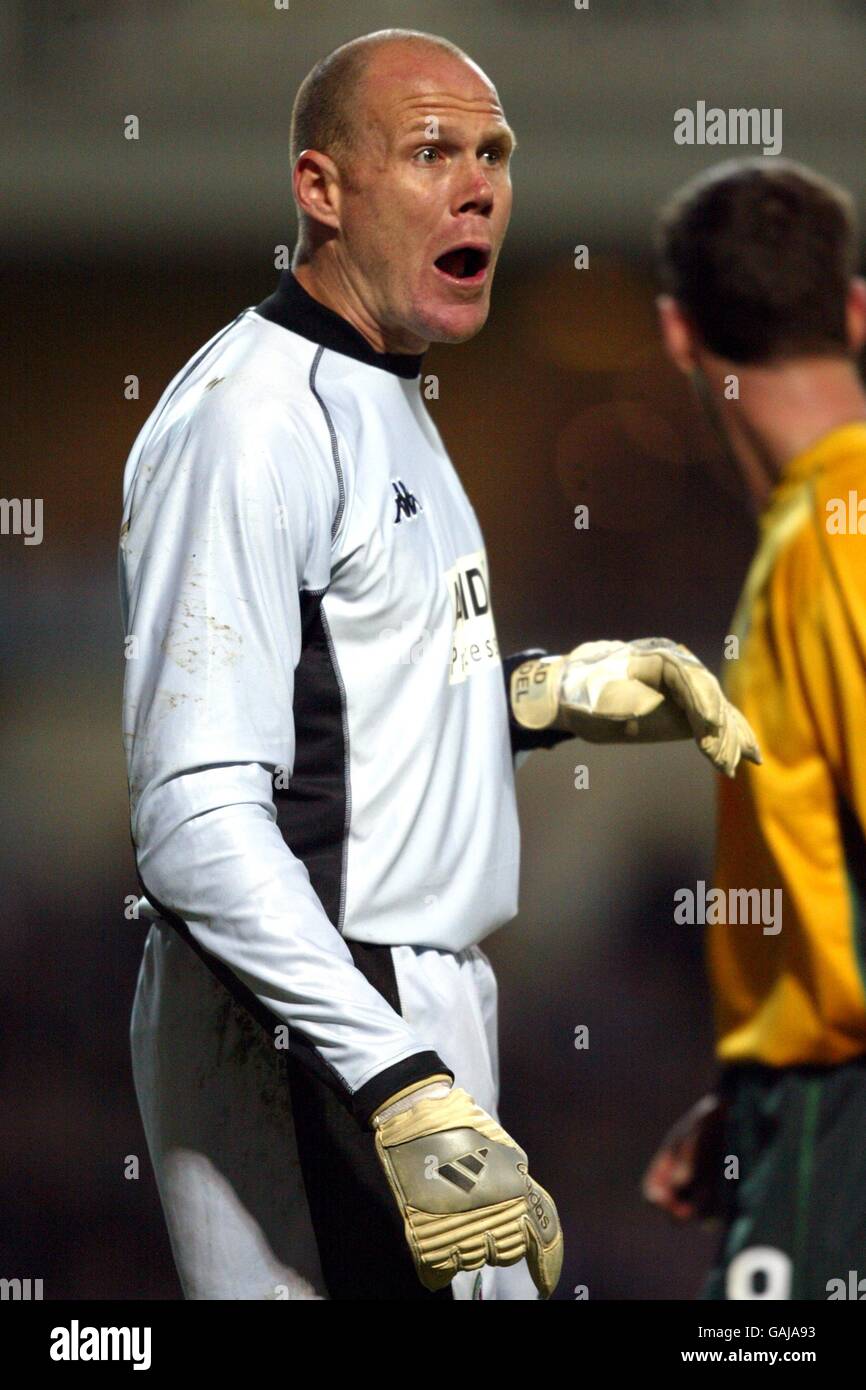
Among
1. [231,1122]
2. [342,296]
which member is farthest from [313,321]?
[231,1122]

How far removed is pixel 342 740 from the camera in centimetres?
96

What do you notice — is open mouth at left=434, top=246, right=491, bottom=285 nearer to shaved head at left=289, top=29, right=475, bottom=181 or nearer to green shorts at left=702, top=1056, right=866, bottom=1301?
shaved head at left=289, top=29, right=475, bottom=181

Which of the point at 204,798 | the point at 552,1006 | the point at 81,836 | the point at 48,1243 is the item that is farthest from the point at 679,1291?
the point at 204,798

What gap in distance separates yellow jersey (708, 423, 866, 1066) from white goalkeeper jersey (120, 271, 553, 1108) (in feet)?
1.96

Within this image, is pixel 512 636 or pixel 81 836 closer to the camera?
pixel 81 836

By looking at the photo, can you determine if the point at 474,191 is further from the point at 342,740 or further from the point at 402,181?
the point at 342,740

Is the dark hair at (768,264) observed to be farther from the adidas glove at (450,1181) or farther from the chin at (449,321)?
the adidas glove at (450,1181)

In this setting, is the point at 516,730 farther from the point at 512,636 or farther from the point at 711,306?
the point at 512,636

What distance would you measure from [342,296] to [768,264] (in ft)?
3.15

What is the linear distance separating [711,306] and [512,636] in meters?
0.75

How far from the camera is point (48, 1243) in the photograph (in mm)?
2107

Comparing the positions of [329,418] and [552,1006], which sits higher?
[329,418]

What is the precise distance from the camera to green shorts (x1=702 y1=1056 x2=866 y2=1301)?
153 cm


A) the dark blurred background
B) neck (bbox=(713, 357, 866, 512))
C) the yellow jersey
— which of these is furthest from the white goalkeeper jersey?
the dark blurred background
